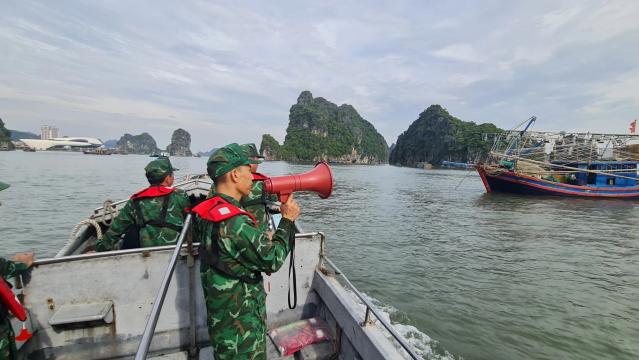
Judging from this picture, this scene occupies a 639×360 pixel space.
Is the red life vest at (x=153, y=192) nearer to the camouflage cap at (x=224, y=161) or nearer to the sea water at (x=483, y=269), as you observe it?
the camouflage cap at (x=224, y=161)

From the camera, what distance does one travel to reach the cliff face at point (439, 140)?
416ft

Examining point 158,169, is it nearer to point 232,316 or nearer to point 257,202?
point 257,202

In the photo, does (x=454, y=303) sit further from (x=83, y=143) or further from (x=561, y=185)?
(x=83, y=143)

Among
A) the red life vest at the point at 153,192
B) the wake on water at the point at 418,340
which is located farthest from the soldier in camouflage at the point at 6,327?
the wake on water at the point at 418,340

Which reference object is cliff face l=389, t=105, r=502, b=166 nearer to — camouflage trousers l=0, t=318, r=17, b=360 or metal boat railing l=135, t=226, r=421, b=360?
metal boat railing l=135, t=226, r=421, b=360

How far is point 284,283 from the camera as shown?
4.11 m

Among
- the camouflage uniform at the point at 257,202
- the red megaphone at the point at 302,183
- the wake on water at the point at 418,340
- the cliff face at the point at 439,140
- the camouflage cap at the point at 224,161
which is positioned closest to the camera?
the camouflage cap at the point at 224,161

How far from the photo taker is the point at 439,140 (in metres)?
149

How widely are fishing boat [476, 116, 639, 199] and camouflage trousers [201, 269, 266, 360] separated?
33521mm

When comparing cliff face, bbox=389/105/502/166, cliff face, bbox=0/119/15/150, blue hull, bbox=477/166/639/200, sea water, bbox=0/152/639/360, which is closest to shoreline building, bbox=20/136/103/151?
cliff face, bbox=0/119/15/150

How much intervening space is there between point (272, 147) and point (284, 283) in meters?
174

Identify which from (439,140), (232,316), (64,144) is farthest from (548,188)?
(64,144)

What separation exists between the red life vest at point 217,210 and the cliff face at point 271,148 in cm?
17261

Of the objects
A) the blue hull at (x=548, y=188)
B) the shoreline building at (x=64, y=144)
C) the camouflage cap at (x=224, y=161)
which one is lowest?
the blue hull at (x=548, y=188)
